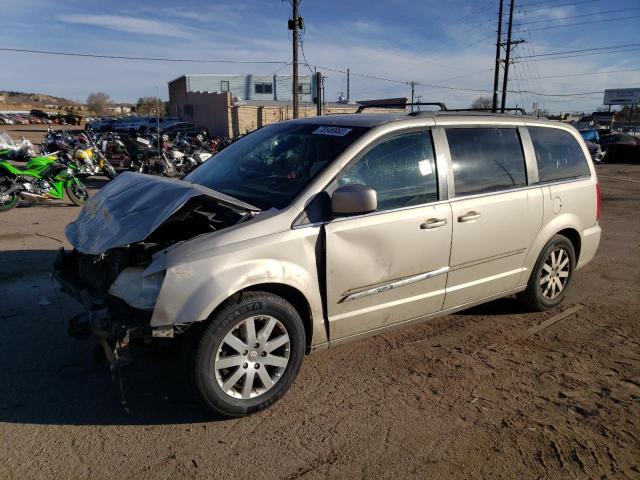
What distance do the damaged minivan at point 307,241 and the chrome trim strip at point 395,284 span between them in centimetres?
1

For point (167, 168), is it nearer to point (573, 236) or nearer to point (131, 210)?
point (131, 210)

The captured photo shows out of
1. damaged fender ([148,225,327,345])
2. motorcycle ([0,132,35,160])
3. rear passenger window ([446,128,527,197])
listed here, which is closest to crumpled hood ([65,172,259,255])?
damaged fender ([148,225,327,345])

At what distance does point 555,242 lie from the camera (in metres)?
4.80

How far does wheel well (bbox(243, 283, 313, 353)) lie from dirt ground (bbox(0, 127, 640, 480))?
46 cm

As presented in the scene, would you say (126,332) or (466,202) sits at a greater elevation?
(466,202)

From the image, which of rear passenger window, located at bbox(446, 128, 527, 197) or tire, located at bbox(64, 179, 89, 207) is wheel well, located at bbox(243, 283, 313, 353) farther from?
tire, located at bbox(64, 179, 89, 207)

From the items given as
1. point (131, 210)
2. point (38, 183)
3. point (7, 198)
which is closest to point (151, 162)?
point (38, 183)

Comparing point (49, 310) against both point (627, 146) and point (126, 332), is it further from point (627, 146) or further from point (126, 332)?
point (627, 146)

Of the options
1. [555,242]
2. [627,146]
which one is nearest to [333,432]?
[555,242]

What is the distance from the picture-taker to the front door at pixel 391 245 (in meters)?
3.41

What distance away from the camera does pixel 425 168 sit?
3861 millimetres

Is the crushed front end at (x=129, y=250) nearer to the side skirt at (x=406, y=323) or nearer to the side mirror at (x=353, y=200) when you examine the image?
the side mirror at (x=353, y=200)

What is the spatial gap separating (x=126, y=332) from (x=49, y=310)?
2326 millimetres

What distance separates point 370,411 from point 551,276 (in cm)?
262
